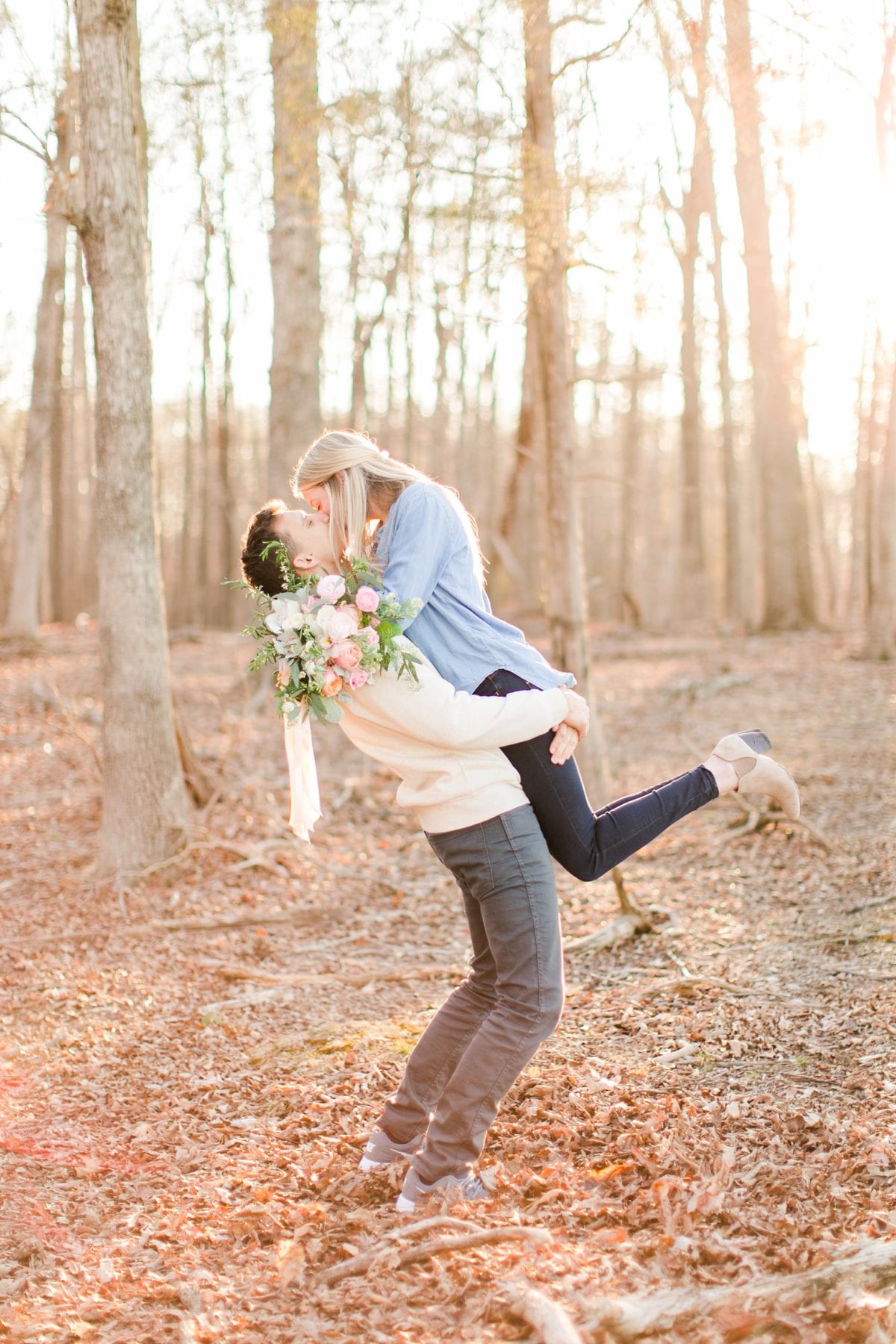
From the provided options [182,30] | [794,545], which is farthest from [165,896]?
[794,545]

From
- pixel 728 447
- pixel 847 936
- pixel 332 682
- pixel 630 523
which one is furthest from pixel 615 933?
pixel 630 523

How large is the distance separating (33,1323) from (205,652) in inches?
521

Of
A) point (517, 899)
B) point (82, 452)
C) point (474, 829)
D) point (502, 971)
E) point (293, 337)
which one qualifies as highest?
point (82, 452)

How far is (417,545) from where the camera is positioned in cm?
290

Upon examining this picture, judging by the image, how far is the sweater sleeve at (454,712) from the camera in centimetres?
287

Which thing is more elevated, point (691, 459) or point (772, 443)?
point (691, 459)

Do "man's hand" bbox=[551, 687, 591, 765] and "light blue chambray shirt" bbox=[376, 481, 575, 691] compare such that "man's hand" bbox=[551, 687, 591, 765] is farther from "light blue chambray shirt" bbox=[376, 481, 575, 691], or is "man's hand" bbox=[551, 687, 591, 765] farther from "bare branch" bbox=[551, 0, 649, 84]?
"bare branch" bbox=[551, 0, 649, 84]

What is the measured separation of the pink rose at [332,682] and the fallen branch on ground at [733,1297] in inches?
59.9

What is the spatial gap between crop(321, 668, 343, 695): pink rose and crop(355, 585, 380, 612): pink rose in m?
0.18

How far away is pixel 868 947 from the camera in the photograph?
15.9 ft

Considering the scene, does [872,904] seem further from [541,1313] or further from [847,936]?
[541,1313]

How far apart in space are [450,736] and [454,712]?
0.06m

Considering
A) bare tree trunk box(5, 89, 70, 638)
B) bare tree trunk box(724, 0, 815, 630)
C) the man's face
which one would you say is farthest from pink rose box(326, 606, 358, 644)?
bare tree trunk box(724, 0, 815, 630)

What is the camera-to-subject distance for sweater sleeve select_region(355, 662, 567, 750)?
2.87 meters
